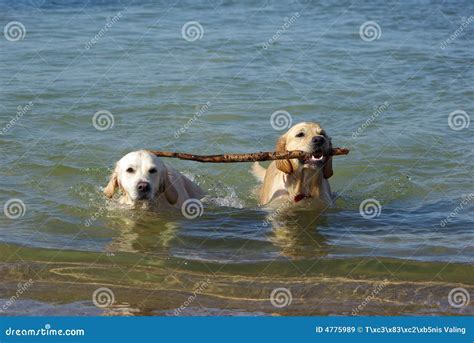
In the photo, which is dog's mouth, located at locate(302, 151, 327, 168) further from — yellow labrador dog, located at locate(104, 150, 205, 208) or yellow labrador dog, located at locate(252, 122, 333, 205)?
yellow labrador dog, located at locate(104, 150, 205, 208)

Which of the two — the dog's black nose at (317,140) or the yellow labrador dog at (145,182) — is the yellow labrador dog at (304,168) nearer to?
the dog's black nose at (317,140)

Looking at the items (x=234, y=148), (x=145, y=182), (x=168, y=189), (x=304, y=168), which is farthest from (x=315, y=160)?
(x=234, y=148)

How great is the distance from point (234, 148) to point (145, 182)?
3.67 m

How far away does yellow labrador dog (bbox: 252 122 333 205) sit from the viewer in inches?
433

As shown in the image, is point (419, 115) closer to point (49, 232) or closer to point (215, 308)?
point (49, 232)

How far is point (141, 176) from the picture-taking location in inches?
418

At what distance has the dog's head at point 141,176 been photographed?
34.8 feet

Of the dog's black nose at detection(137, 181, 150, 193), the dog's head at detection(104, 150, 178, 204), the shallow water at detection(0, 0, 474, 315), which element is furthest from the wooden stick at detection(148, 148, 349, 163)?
the shallow water at detection(0, 0, 474, 315)

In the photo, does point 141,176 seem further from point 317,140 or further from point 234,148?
point 234,148

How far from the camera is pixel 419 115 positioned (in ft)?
51.1

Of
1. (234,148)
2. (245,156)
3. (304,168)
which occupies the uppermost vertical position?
(234,148)

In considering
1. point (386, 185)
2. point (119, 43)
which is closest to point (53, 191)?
point (386, 185)

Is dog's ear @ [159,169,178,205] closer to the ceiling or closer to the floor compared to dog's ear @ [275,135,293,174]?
closer to the floor

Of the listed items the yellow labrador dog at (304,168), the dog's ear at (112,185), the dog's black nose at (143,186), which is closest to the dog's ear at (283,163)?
the yellow labrador dog at (304,168)
